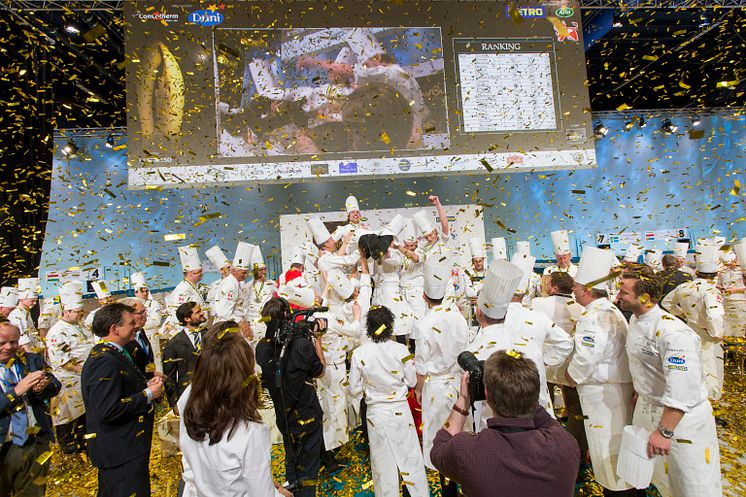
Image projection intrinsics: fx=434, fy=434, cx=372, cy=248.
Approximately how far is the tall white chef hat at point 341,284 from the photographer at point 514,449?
289 cm

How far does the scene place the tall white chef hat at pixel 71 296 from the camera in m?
5.02

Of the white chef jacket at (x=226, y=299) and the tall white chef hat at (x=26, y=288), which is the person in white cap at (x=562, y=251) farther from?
the tall white chef hat at (x=26, y=288)

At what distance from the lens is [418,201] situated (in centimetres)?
1107

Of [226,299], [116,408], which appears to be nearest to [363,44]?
[226,299]

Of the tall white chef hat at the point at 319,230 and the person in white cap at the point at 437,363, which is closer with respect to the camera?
the person in white cap at the point at 437,363

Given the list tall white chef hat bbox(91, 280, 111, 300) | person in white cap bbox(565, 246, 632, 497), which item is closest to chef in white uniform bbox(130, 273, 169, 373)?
tall white chef hat bbox(91, 280, 111, 300)

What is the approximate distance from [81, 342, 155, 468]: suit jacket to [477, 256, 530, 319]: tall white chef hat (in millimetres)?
2056

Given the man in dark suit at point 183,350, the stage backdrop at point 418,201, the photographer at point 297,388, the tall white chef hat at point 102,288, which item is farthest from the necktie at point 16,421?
the stage backdrop at point 418,201

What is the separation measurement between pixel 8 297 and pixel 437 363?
5459 millimetres

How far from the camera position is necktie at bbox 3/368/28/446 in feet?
9.07

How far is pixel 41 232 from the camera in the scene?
6.00 meters

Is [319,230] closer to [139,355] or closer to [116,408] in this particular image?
[139,355]

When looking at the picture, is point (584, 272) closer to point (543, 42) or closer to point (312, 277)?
point (312, 277)

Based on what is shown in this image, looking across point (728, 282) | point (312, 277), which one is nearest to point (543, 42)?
point (728, 282)
